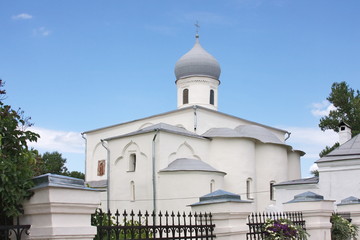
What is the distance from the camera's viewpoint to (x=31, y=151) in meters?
4.03

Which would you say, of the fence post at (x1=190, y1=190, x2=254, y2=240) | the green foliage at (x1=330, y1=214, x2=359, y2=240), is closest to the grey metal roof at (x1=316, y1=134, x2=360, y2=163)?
the green foliage at (x1=330, y1=214, x2=359, y2=240)

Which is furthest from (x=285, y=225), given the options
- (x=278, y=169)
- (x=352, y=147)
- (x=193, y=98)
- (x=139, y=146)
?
(x=193, y=98)

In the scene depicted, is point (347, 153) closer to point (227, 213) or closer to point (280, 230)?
point (280, 230)

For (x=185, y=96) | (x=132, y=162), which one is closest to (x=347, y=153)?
(x=132, y=162)

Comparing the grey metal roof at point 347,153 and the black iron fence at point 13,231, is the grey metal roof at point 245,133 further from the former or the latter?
the black iron fence at point 13,231

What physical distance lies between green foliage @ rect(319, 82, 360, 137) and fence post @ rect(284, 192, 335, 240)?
2211cm

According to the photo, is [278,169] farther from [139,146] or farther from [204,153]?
[139,146]

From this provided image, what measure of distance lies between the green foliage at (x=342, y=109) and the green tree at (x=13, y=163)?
27540mm

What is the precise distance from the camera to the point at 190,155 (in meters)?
20.9

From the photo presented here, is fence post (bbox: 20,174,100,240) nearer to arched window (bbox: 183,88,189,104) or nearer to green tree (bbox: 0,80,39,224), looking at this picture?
green tree (bbox: 0,80,39,224)

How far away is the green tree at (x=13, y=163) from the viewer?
144 inches

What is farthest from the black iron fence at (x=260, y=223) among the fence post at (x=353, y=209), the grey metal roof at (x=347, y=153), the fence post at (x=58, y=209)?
the grey metal roof at (x=347, y=153)

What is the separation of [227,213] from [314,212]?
2913mm

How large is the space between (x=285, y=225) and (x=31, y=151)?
4.54 meters
